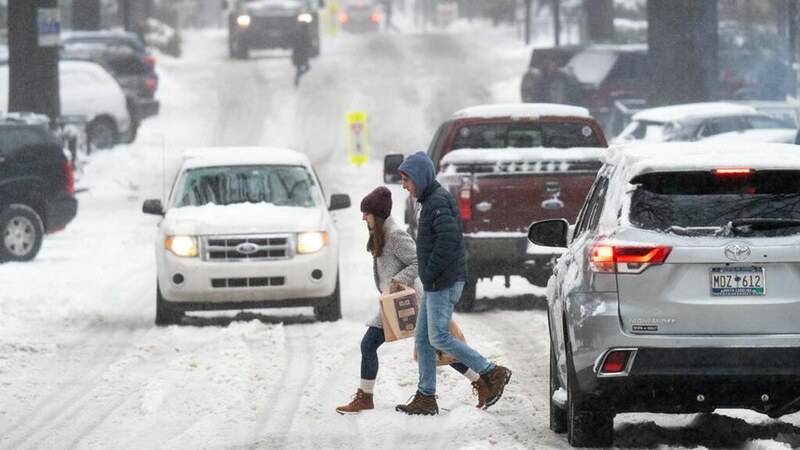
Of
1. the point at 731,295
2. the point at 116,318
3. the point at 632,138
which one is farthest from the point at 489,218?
the point at 632,138

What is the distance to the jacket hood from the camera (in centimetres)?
1132

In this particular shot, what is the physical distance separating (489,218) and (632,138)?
545 inches

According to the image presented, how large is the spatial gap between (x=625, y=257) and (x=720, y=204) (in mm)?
533

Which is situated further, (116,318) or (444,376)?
(116,318)

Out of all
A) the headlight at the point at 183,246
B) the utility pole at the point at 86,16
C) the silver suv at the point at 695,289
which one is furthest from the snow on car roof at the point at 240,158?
the utility pole at the point at 86,16

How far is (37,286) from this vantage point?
68.7 feet

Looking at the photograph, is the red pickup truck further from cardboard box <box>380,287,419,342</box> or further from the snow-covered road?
cardboard box <box>380,287,419,342</box>

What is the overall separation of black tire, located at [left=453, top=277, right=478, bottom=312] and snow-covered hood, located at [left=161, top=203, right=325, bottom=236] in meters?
1.56

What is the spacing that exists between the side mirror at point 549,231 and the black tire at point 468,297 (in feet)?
23.9

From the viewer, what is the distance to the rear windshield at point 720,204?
938 cm

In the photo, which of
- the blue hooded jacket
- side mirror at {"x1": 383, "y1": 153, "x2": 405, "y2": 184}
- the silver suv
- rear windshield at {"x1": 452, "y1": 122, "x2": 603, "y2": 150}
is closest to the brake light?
the silver suv

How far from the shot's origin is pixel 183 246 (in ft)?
57.0

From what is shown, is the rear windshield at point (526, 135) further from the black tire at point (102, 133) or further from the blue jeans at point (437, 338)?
the black tire at point (102, 133)

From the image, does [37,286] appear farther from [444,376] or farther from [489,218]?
[444,376]
